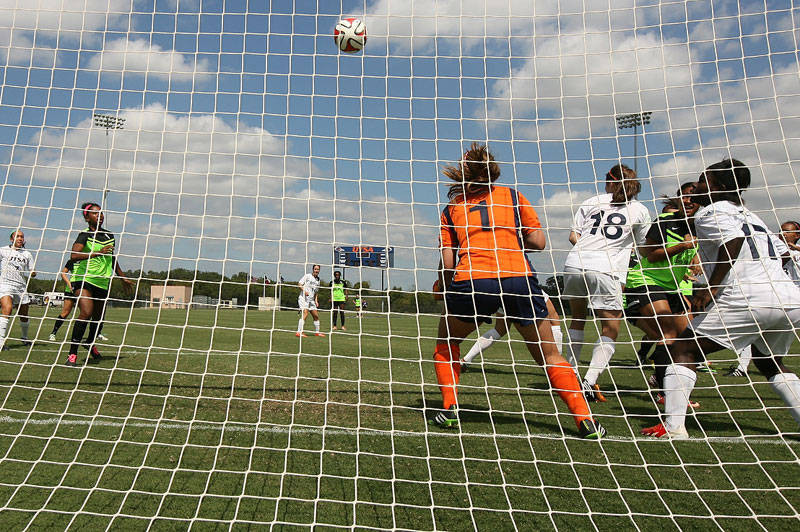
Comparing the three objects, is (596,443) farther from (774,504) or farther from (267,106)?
(267,106)

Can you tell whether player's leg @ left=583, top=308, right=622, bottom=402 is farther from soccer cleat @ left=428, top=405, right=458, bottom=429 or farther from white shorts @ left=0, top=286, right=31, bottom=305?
white shorts @ left=0, top=286, right=31, bottom=305

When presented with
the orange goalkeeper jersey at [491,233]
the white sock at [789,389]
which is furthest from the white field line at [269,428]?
the orange goalkeeper jersey at [491,233]

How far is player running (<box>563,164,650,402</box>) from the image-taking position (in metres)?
4.82

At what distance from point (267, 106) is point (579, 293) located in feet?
11.0

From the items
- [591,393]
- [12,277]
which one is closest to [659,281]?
[591,393]

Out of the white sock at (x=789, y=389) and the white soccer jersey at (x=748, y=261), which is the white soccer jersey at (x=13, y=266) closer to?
the white soccer jersey at (x=748, y=261)

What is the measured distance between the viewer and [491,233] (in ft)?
12.9

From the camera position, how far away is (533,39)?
4871mm

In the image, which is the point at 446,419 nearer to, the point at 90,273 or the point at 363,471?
the point at 363,471

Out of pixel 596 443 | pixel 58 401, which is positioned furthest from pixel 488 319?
pixel 58 401

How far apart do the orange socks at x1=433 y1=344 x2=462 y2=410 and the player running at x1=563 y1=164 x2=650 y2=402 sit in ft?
4.51

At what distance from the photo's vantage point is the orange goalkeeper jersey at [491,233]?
383 cm

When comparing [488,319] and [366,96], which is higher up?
[366,96]

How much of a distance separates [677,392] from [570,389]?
74cm
